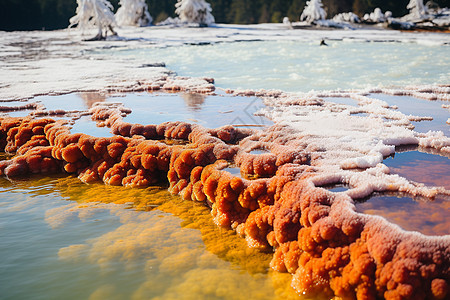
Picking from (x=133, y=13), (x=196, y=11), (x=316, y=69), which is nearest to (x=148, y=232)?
(x=316, y=69)

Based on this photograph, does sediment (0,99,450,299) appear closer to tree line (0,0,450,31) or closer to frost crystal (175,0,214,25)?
frost crystal (175,0,214,25)

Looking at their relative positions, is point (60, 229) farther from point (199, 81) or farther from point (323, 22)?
point (323, 22)

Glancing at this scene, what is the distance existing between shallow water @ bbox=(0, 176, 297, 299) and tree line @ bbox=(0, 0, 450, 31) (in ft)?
100

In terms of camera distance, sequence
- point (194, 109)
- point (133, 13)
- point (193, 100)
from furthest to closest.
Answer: point (133, 13), point (193, 100), point (194, 109)

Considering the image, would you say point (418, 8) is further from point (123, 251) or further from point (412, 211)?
point (123, 251)

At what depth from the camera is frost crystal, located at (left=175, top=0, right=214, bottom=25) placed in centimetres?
2620

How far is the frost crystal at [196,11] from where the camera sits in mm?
26203

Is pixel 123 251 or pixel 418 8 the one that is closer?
pixel 123 251

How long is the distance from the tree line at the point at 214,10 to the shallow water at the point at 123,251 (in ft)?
100

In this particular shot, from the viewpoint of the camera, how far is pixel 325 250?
1.98 meters

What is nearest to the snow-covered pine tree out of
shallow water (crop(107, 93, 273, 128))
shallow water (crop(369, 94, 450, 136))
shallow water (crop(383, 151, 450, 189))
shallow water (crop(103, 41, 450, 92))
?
shallow water (crop(103, 41, 450, 92))

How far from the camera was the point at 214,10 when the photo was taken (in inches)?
1405

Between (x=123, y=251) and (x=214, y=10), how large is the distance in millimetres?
35944

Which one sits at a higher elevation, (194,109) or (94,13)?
(94,13)
